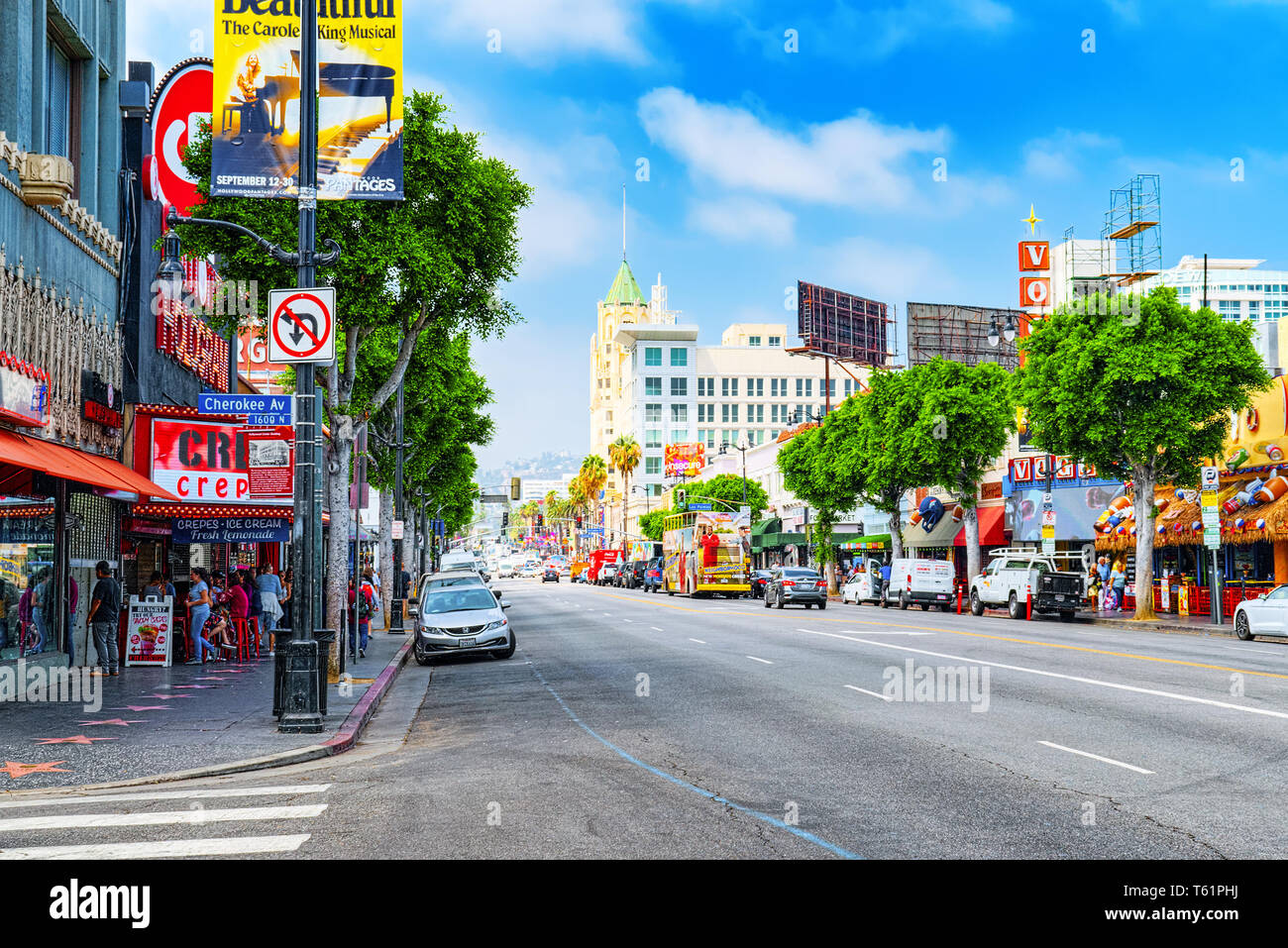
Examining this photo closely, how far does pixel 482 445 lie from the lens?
59.2 m

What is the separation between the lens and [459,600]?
1051 inches

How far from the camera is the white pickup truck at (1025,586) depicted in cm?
3928

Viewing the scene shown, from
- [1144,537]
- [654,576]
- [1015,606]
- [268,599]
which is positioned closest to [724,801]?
[268,599]

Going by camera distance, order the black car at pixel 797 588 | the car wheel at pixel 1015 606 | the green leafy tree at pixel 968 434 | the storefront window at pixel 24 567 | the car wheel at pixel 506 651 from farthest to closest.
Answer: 1. the green leafy tree at pixel 968 434
2. the black car at pixel 797 588
3. the car wheel at pixel 1015 606
4. the car wheel at pixel 506 651
5. the storefront window at pixel 24 567

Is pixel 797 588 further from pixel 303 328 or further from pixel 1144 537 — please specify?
pixel 303 328

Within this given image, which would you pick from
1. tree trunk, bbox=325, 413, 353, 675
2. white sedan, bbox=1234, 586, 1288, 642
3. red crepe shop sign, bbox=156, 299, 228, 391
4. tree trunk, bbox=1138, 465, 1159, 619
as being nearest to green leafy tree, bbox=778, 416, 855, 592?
tree trunk, bbox=1138, 465, 1159, 619

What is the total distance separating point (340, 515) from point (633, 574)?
62.2 m

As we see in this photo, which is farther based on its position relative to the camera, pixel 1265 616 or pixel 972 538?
pixel 972 538

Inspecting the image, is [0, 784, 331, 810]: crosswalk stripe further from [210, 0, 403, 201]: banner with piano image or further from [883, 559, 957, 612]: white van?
[883, 559, 957, 612]: white van

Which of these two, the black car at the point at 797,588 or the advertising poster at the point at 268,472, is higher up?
the advertising poster at the point at 268,472

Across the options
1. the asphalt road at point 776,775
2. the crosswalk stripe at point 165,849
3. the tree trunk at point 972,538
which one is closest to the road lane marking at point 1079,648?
the asphalt road at point 776,775

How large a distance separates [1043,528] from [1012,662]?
2455 cm

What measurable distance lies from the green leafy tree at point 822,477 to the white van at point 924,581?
10.4 m

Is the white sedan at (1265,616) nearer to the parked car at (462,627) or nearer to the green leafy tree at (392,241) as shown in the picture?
the parked car at (462,627)
